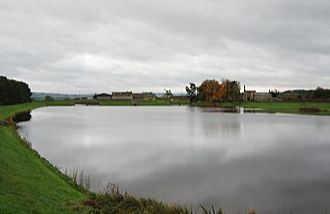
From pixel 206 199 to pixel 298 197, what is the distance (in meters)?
3.73

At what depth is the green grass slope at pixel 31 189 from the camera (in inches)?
397

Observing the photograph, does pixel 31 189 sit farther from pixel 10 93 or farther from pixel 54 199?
pixel 10 93

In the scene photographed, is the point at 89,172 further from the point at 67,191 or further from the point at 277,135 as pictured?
the point at 277,135

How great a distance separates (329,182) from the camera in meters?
17.0

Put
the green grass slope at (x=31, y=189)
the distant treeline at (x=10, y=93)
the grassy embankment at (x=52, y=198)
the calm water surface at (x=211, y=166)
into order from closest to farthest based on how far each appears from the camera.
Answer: the green grass slope at (x=31, y=189) < the grassy embankment at (x=52, y=198) < the calm water surface at (x=211, y=166) < the distant treeline at (x=10, y=93)

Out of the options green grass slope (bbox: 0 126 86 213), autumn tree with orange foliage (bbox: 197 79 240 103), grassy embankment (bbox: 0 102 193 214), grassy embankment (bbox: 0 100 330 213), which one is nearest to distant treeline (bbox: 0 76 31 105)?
autumn tree with orange foliage (bbox: 197 79 240 103)

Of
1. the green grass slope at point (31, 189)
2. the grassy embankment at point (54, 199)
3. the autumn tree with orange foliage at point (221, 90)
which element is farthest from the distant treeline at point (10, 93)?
the grassy embankment at point (54, 199)

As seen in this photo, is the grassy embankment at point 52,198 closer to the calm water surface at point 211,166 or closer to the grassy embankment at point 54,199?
the grassy embankment at point 54,199

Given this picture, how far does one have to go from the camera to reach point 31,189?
40.9 ft

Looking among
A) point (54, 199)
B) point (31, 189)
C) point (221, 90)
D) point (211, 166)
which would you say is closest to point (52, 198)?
point (54, 199)

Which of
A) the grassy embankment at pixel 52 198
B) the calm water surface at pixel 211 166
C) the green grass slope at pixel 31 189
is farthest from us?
the calm water surface at pixel 211 166

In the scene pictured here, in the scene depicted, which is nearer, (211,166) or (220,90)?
(211,166)

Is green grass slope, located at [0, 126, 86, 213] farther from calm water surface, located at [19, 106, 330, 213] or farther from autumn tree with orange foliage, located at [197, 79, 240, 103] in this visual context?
autumn tree with orange foliage, located at [197, 79, 240, 103]

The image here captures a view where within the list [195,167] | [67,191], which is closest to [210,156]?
[195,167]
